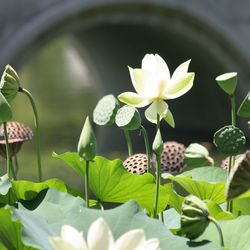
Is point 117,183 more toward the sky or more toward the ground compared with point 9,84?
more toward the ground

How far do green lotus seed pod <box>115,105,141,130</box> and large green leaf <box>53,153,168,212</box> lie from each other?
0.06 metres

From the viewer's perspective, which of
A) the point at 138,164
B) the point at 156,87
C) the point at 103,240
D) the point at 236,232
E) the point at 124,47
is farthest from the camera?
the point at 124,47

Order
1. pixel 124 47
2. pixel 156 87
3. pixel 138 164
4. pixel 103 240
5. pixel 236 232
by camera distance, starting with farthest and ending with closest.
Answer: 1. pixel 124 47
2. pixel 138 164
3. pixel 156 87
4. pixel 236 232
5. pixel 103 240

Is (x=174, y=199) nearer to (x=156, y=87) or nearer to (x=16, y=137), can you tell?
(x=156, y=87)

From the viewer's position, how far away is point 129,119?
915mm

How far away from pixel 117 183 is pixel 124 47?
7209 mm

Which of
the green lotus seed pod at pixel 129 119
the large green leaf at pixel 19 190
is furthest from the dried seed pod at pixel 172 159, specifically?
the large green leaf at pixel 19 190

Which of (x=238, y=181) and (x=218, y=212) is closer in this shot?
(x=238, y=181)

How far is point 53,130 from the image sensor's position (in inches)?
326

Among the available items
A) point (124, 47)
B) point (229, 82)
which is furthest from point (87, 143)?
point (124, 47)

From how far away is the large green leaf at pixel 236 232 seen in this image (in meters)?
0.74

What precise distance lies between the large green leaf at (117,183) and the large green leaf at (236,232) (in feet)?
0.31

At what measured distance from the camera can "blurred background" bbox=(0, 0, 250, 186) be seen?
21.1ft

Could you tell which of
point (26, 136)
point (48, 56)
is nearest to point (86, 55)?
point (48, 56)
